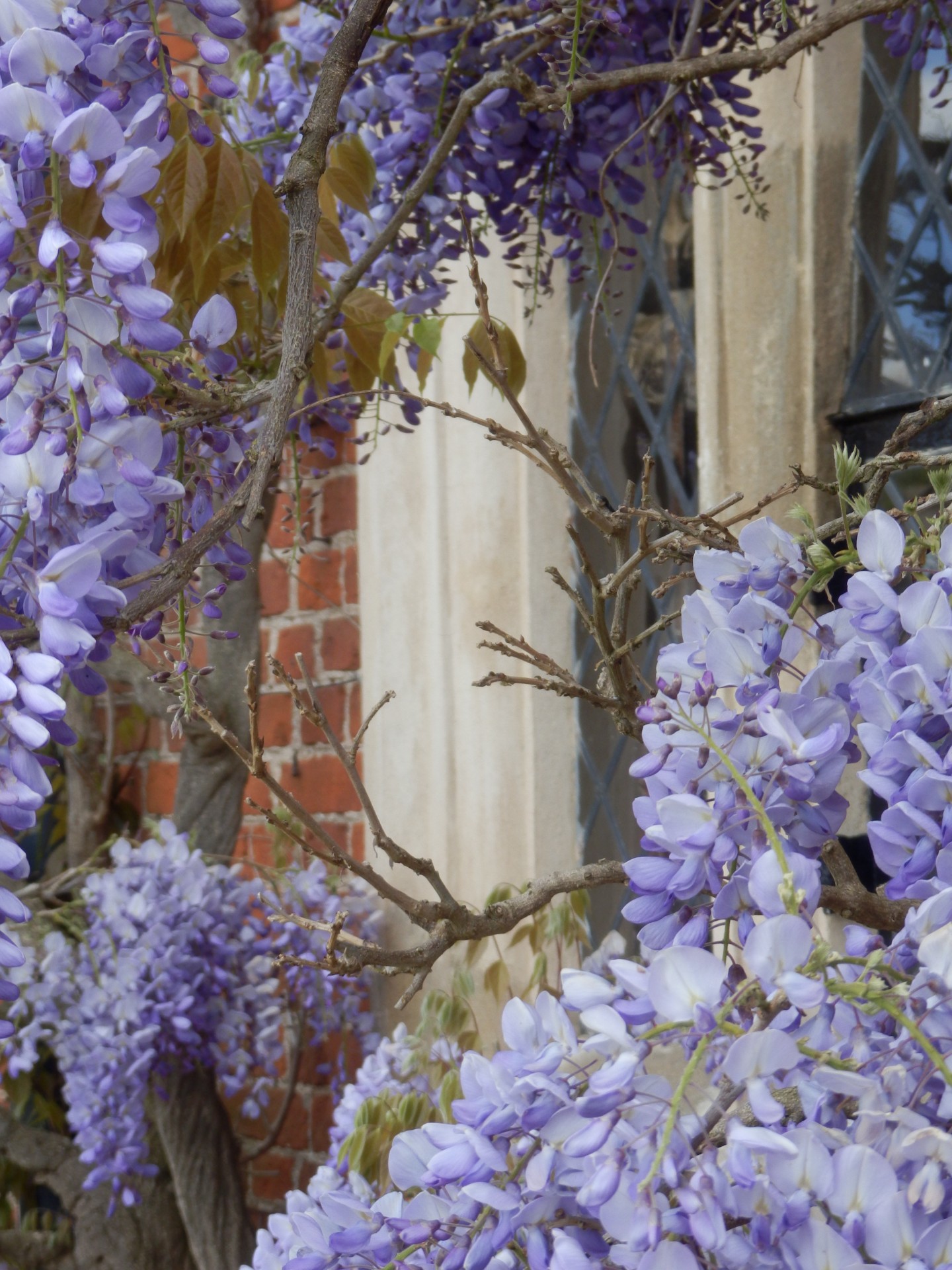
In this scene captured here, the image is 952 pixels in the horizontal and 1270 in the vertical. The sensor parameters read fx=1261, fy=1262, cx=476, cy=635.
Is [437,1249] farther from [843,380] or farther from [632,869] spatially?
[843,380]

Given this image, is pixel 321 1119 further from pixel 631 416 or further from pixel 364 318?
pixel 364 318

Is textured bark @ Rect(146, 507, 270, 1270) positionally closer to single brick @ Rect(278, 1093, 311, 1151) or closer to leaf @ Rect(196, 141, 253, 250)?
single brick @ Rect(278, 1093, 311, 1151)

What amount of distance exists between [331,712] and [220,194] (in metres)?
1.26

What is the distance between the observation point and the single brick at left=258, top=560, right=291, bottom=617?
2.02m

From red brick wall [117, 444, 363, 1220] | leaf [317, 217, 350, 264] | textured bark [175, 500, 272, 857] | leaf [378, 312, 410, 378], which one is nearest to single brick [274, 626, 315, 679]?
red brick wall [117, 444, 363, 1220]

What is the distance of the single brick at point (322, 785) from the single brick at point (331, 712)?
3 centimetres

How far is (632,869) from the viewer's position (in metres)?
0.47

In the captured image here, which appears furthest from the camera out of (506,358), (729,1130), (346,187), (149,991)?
(149,991)

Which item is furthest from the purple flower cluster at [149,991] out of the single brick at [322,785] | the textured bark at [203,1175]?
the single brick at [322,785]

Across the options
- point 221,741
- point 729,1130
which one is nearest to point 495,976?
point 221,741

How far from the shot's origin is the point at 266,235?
76 cm

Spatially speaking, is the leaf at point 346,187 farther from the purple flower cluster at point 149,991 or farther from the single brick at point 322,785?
the single brick at point 322,785

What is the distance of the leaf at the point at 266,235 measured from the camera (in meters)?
0.74

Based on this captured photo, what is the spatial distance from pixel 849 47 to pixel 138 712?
1.59m
